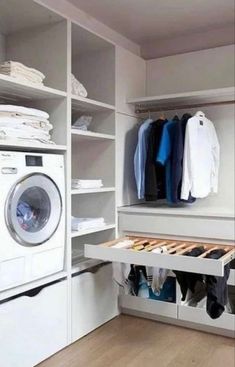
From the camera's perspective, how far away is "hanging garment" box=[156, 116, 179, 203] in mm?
2953

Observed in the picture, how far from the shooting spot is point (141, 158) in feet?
10.2

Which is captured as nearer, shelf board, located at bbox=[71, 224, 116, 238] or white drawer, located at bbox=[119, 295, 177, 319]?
shelf board, located at bbox=[71, 224, 116, 238]

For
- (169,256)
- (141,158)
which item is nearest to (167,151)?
(141,158)

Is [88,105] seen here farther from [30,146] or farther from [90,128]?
[30,146]

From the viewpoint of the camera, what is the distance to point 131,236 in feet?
9.89

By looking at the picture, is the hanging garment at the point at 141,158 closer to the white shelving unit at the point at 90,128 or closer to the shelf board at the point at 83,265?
the white shelving unit at the point at 90,128

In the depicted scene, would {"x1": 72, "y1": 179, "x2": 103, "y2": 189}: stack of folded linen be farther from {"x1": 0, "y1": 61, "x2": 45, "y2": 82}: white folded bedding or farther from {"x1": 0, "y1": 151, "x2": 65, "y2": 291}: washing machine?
{"x1": 0, "y1": 61, "x2": 45, "y2": 82}: white folded bedding

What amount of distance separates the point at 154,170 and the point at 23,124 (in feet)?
4.01

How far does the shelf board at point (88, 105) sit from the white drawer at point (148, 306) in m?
1.55

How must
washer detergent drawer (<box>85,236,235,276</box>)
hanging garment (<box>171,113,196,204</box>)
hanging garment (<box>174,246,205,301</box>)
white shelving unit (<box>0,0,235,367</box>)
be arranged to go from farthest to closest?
1. hanging garment (<box>171,113,196,204</box>)
2. hanging garment (<box>174,246,205,301</box>)
3. white shelving unit (<box>0,0,235,367</box>)
4. washer detergent drawer (<box>85,236,235,276</box>)

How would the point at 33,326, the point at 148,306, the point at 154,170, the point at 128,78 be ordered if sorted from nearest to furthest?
the point at 33,326 → the point at 148,306 → the point at 154,170 → the point at 128,78

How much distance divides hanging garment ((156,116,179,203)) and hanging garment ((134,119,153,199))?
159mm

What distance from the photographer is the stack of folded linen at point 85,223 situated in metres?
2.66

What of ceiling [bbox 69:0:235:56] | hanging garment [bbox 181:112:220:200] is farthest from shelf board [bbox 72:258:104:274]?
ceiling [bbox 69:0:235:56]
